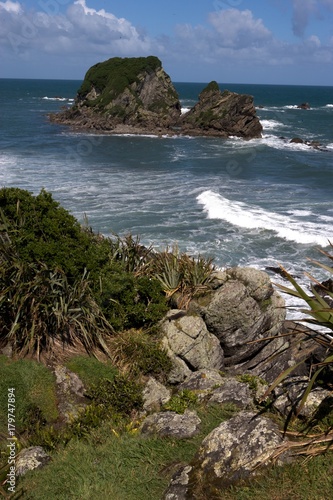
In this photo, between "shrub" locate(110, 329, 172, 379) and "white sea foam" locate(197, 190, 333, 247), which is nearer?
"shrub" locate(110, 329, 172, 379)

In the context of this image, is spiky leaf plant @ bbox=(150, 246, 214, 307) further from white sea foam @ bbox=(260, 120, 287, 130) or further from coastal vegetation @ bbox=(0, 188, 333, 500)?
white sea foam @ bbox=(260, 120, 287, 130)

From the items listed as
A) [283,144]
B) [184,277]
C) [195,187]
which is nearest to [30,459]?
[184,277]

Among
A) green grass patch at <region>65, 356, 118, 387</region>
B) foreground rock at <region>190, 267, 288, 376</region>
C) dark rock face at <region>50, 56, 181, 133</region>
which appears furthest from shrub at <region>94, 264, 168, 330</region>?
dark rock face at <region>50, 56, 181, 133</region>

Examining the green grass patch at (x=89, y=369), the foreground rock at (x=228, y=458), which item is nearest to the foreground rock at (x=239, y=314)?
the green grass patch at (x=89, y=369)

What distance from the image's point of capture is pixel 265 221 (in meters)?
27.8

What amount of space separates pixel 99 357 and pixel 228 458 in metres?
5.50

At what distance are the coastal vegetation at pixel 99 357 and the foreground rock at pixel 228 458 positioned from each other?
6.1 inches

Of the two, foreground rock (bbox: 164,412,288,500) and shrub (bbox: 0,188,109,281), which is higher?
shrub (bbox: 0,188,109,281)

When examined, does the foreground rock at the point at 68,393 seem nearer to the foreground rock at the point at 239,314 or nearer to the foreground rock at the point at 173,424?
the foreground rock at the point at 173,424

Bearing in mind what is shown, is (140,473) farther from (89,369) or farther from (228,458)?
(89,369)

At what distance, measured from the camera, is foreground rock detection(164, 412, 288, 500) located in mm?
5684

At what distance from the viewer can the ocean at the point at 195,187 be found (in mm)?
24703

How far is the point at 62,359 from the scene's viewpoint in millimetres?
10406

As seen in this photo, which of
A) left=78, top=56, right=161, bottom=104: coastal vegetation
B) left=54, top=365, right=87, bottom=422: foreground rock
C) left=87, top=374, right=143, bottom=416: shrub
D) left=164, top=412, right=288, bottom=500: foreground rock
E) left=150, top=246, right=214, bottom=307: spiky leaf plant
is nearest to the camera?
left=164, top=412, right=288, bottom=500: foreground rock
